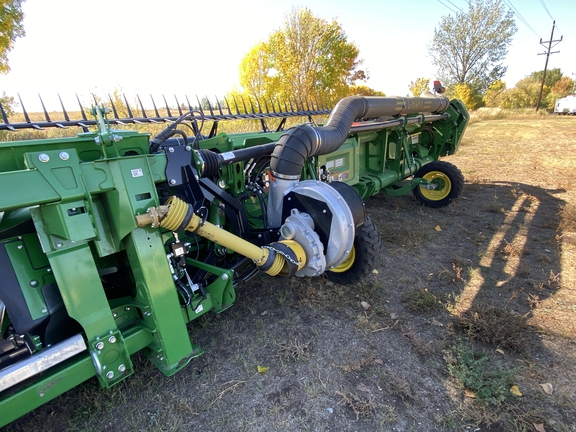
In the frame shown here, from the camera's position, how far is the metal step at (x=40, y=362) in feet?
5.17

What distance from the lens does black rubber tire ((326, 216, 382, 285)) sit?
306cm

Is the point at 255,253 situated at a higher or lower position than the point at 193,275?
higher

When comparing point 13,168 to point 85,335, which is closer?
point 13,168

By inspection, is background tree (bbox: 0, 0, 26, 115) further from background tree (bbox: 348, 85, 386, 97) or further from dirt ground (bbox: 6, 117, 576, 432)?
background tree (bbox: 348, 85, 386, 97)

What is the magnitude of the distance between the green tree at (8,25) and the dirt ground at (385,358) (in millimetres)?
14078

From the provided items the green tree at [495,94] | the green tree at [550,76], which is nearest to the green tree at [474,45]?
the green tree at [495,94]

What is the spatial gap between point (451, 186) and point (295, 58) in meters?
22.7

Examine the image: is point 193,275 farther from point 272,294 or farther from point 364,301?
point 364,301

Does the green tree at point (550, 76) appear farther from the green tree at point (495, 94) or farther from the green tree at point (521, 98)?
the green tree at point (495, 94)

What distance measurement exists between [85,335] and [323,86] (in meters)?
27.4

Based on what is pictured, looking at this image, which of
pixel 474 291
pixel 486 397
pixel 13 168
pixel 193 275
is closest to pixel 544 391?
pixel 486 397

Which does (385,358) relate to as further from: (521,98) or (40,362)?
(521,98)

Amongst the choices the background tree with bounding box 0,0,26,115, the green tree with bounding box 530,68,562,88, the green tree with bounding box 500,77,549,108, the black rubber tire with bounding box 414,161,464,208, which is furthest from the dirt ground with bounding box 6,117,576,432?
the green tree with bounding box 530,68,562,88

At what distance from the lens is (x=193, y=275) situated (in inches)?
107
